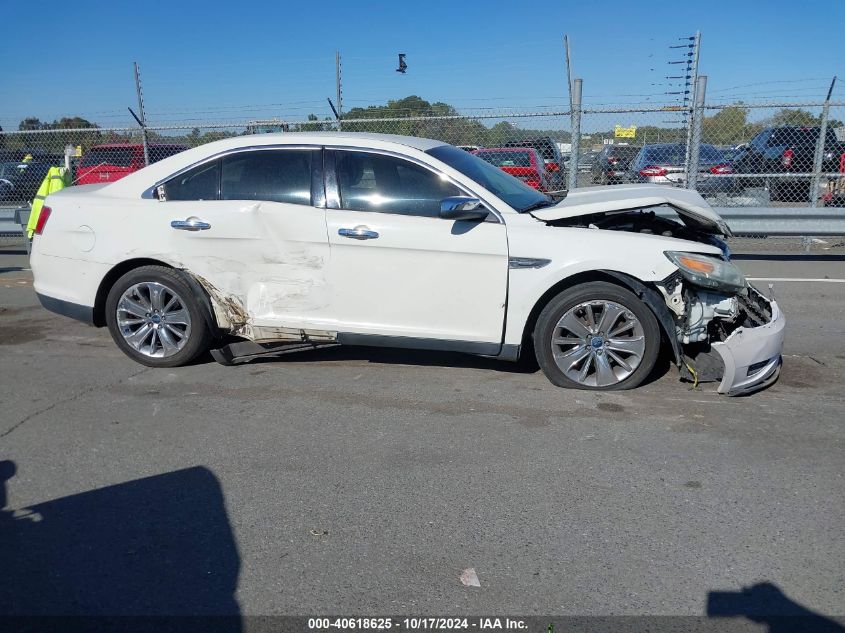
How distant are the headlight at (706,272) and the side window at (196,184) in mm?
3175

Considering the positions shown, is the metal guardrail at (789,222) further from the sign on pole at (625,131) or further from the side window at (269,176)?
the side window at (269,176)

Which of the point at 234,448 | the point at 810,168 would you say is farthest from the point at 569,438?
the point at 810,168

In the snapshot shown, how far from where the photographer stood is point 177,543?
333 centimetres

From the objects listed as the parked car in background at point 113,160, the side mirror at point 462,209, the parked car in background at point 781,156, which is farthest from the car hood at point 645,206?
the parked car in background at point 113,160

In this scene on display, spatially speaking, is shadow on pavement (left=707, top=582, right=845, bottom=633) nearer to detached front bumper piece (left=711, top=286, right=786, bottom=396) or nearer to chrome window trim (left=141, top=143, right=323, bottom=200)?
detached front bumper piece (left=711, top=286, right=786, bottom=396)

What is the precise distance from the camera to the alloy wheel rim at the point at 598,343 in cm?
500

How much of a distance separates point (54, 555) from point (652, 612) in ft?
7.94

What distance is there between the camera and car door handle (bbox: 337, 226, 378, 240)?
204 inches

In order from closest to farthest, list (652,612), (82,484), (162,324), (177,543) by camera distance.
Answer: (652,612)
(177,543)
(82,484)
(162,324)

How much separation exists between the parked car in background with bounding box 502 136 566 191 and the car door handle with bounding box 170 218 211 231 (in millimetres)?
7980

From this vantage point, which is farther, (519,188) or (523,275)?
(519,188)

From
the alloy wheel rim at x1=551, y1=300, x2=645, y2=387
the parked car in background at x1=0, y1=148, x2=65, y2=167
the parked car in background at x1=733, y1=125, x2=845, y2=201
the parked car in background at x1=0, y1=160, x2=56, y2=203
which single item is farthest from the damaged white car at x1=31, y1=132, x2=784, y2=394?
the parked car in background at x1=0, y1=160, x2=56, y2=203

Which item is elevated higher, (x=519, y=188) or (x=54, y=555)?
(x=519, y=188)

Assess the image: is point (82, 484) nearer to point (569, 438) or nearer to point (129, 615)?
point (129, 615)
